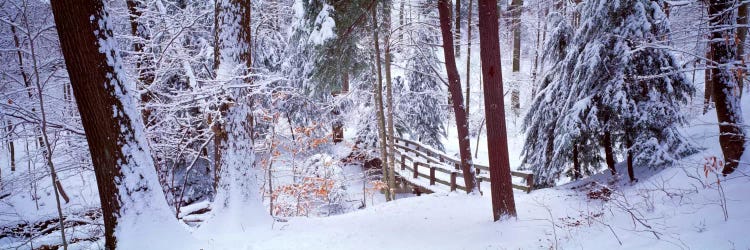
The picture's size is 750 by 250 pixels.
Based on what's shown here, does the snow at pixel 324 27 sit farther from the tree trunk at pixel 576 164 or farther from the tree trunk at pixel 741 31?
the tree trunk at pixel 741 31

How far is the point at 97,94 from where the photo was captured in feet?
14.7

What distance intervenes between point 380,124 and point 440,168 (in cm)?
265

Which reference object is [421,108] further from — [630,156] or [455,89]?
[630,156]

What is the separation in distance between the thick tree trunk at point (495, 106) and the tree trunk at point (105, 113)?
226 inches

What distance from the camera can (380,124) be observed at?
483 inches

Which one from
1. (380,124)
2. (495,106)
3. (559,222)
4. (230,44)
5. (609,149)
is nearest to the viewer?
(230,44)

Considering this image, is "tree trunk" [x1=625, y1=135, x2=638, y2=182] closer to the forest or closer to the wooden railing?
the forest

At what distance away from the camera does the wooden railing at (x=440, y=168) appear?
10884 mm

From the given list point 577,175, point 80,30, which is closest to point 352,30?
point 80,30

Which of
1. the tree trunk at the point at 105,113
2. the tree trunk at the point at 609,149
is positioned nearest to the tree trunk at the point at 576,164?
the tree trunk at the point at 609,149

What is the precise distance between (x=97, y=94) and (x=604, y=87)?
32.2ft

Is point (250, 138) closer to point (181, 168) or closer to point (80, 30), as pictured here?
point (80, 30)

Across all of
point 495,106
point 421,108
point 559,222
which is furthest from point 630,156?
point 421,108

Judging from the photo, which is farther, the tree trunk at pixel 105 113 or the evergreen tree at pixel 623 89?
the evergreen tree at pixel 623 89
